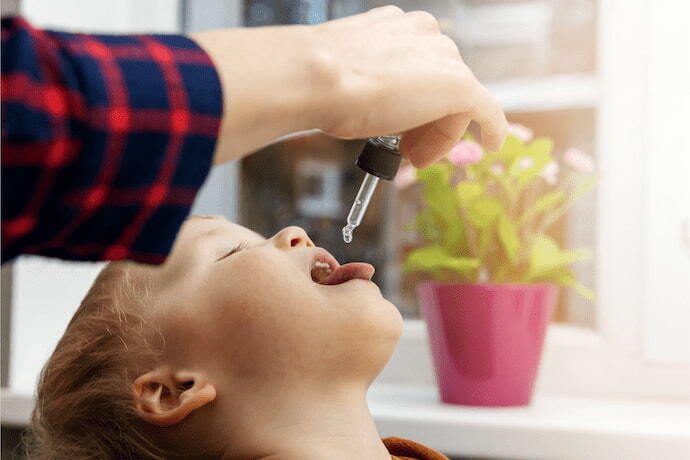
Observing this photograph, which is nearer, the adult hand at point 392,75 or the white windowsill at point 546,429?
the adult hand at point 392,75

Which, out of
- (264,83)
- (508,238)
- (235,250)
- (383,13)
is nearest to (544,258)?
(508,238)

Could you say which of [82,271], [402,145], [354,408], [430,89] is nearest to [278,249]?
A: [354,408]

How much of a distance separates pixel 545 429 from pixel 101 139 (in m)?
0.83

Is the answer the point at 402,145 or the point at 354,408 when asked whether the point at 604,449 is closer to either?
the point at 354,408

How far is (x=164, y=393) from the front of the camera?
0.97m

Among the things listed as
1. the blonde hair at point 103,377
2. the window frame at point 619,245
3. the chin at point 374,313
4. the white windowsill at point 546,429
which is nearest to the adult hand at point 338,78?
the chin at point 374,313

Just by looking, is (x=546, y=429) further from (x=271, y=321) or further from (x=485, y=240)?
(x=271, y=321)

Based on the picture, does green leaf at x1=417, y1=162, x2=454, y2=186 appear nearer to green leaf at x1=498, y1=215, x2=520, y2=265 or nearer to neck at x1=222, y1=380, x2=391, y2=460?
green leaf at x1=498, y1=215, x2=520, y2=265

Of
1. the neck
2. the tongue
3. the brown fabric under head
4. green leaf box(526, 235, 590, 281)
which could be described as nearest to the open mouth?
the tongue

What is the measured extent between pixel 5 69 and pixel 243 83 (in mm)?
134

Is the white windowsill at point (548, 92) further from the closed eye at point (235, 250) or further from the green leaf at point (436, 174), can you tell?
the closed eye at point (235, 250)

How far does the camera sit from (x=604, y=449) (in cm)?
108

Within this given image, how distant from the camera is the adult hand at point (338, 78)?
0.51 metres

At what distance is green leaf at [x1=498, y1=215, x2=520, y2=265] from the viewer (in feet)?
4.16
